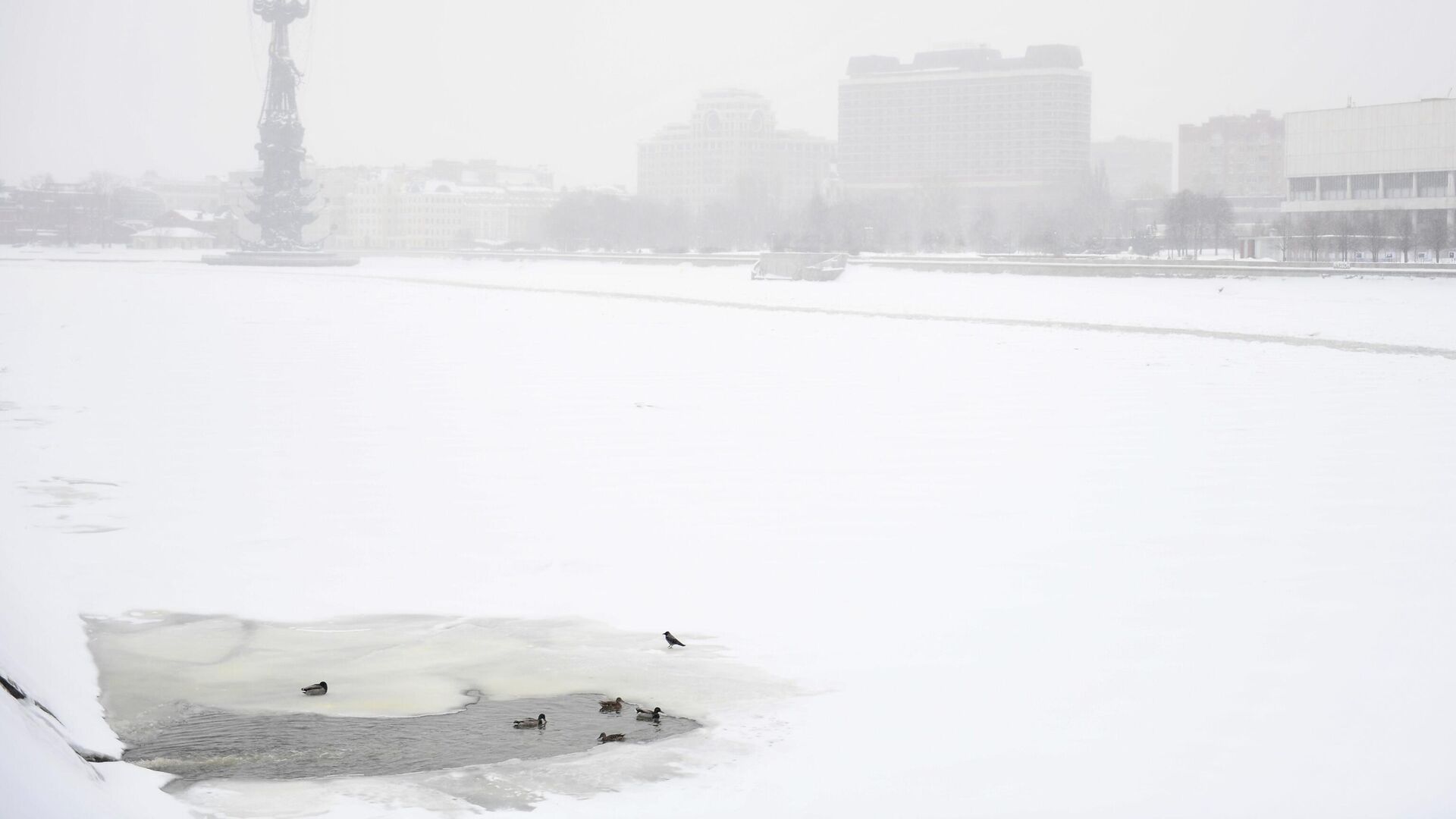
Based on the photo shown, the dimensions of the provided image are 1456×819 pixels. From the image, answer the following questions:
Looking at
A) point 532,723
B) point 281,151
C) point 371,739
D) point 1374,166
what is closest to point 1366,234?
point 1374,166

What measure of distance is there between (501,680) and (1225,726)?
3.97 meters

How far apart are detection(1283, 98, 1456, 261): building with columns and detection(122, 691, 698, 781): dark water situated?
78.8 metres

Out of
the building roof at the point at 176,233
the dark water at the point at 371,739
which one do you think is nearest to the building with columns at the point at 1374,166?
the dark water at the point at 371,739

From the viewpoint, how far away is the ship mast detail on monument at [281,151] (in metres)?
92.3

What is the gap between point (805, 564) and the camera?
11.1m

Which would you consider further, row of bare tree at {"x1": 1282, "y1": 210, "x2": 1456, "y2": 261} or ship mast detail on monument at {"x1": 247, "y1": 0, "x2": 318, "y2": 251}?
ship mast detail on monument at {"x1": 247, "y1": 0, "x2": 318, "y2": 251}

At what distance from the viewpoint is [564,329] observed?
118 ft

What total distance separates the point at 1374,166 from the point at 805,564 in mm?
85383

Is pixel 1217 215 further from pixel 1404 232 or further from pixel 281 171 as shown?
pixel 281 171

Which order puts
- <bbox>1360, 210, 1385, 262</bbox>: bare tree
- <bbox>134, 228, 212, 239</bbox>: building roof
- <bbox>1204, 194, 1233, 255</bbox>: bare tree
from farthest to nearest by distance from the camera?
<bbox>134, 228, 212, 239</bbox>: building roof, <bbox>1204, 194, 1233, 255</bbox>: bare tree, <bbox>1360, 210, 1385, 262</bbox>: bare tree


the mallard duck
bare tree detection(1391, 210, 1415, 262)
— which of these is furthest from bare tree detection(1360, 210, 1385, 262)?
the mallard duck

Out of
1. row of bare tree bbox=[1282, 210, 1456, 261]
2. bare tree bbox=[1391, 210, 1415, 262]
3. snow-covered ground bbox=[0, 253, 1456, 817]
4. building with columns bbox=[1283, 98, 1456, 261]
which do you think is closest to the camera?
snow-covered ground bbox=[0, 253, 1456, 817]

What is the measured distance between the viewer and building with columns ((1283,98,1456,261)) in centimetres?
8288

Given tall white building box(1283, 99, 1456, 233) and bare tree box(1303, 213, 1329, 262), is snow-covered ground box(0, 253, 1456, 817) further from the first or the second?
tall white building box(1283, 99, 1456, 233)
